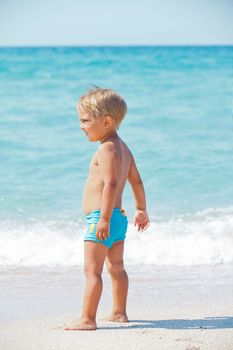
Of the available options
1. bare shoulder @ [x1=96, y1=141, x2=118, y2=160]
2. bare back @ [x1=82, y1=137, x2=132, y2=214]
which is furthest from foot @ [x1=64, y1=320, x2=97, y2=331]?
bare shoulder @ [x1=96, y1=141, x2=118, y2=160]

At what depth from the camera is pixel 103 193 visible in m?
3.34

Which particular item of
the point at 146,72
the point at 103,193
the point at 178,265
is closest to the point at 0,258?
the point at 178,265

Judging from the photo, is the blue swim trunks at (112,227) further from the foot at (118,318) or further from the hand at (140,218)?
the foot at (118,318)

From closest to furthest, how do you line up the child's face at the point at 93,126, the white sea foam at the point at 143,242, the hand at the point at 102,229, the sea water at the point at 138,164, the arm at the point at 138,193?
1. the hand at the point at 102,229
2. the child's face at the point at 93,126
3. the arm at the point at 138,193
4. the white sea foam at the point at 143,242
5. the sea water at the point at 138,164

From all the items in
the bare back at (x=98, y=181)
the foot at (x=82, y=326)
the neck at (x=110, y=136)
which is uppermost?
the neck at (x=110, y=136)

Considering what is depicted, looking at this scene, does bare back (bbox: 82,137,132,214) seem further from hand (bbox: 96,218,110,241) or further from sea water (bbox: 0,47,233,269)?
sea water (bbox: 0,47,233,269)

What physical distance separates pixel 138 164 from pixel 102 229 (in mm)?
5025

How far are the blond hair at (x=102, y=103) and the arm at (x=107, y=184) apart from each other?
147mm

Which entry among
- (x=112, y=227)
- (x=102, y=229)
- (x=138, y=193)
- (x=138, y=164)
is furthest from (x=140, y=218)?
(x=138, y=164)

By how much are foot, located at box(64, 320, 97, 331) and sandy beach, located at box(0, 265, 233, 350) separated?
1.4 inches

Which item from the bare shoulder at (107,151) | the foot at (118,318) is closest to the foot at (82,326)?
the foot at (118,318)

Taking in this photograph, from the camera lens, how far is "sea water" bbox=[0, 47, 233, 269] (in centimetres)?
523

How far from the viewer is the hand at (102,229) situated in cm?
332

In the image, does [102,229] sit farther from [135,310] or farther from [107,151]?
[135,310]
